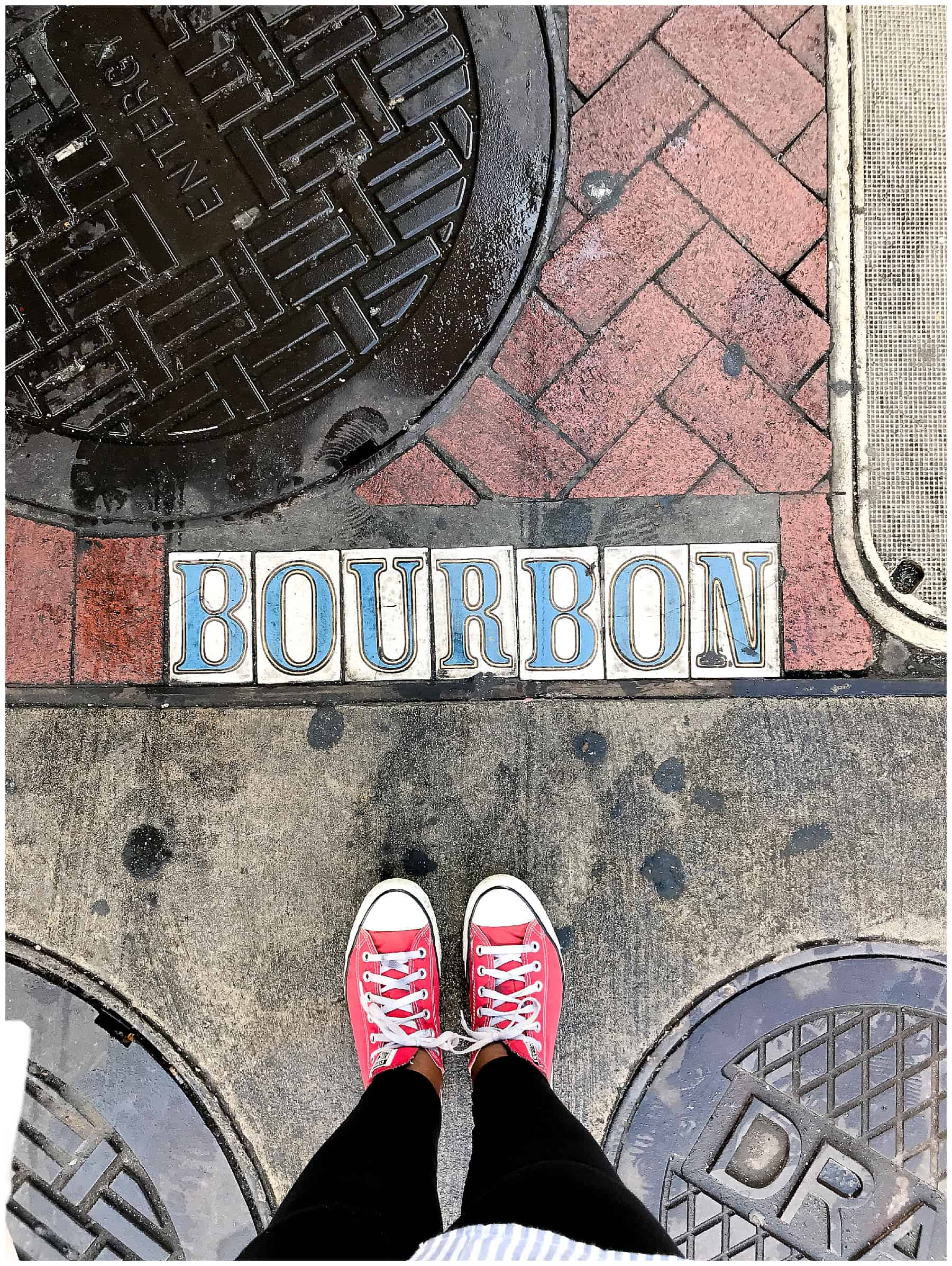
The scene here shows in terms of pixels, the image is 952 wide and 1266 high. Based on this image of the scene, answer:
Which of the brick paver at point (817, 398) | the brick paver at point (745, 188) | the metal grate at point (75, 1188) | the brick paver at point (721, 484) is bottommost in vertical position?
the metal grate at point (75, 1188)

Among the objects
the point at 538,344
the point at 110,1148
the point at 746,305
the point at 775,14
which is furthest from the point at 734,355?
the point at 110,1148

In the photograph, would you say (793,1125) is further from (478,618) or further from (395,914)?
(478,618)

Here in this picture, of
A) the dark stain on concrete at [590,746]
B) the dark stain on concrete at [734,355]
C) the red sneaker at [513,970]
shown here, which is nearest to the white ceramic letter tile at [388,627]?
the dark stain on concrete at [590,746]

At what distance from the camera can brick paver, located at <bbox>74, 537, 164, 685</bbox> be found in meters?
2.70

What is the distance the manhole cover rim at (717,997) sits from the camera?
262 cm

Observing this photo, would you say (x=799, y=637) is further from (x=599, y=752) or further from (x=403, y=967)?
(x=403, y=967)

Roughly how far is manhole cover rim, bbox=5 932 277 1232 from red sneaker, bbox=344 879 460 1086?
496 mm

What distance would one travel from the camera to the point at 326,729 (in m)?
2.68

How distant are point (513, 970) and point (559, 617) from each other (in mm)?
1195

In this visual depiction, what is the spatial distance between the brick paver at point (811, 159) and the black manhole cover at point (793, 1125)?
105 inches

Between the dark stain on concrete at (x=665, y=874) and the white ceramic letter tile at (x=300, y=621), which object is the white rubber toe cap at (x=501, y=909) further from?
the white ceramic letter tile at (x=300, y=621)

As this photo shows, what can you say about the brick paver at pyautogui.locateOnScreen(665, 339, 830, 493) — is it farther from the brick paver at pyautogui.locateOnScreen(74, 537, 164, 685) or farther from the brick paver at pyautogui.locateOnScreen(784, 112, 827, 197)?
the brick paver at pyautogui.locateOnScreen(74, 537, 164, 685)

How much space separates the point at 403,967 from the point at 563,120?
294cm

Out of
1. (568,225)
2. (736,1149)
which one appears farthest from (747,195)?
(736,1149)
